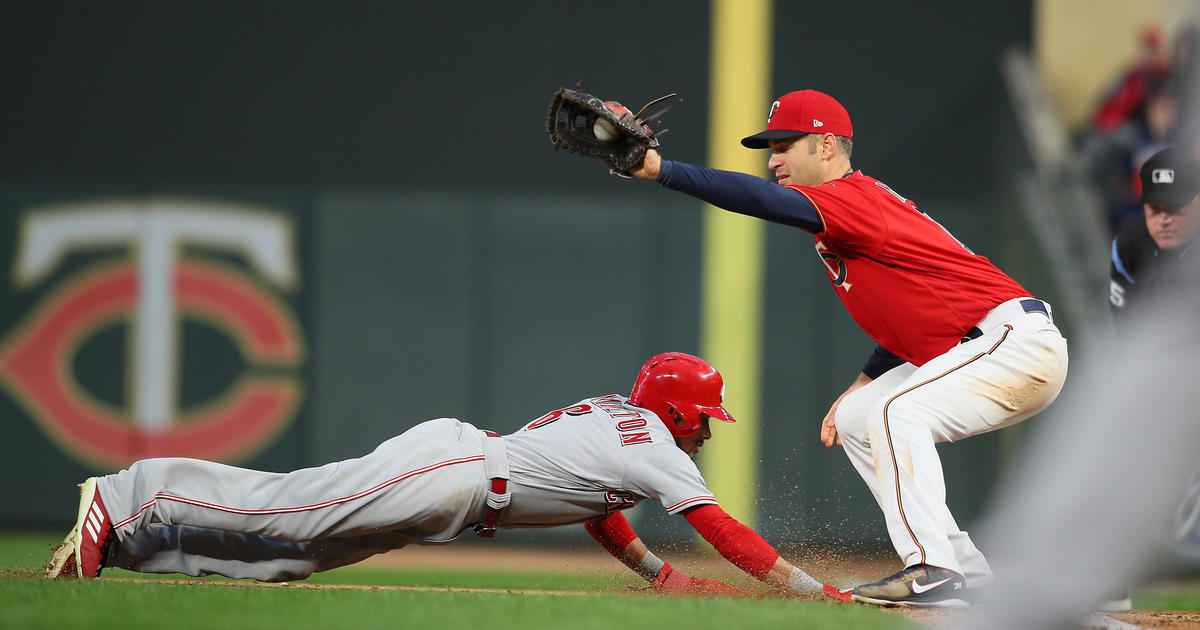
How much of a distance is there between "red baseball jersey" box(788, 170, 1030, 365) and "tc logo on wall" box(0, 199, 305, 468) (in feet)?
15.1

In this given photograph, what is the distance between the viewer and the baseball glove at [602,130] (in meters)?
3.17

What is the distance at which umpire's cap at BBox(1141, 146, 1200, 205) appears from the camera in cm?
396

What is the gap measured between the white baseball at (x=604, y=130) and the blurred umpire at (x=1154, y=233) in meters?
1.93

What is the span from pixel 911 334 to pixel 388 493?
1.68 meters

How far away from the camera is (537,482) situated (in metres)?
3.48

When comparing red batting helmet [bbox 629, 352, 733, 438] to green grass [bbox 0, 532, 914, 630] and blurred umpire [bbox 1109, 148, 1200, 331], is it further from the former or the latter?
→ blurred umpire [bbox 1109, 148, 1200, 331]

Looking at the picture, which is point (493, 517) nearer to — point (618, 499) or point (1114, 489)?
point (618, 499)

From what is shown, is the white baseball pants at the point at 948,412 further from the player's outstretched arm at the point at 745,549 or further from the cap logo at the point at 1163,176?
the cap logo at the point at 1163,176

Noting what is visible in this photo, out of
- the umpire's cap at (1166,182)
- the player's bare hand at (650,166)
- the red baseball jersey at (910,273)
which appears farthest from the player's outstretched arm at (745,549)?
the umpire's cap at (1166,182)

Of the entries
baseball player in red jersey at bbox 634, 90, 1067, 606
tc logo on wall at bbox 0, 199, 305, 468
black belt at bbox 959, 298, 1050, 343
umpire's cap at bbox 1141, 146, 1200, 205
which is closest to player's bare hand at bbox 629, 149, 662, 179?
baseball player in red jersey at bbox 634, 90, 1067, 606

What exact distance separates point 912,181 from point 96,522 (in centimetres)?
638

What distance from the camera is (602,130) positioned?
321cm

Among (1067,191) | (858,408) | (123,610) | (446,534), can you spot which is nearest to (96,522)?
(123,610)

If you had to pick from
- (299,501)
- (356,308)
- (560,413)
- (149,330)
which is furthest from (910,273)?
(149,330)
